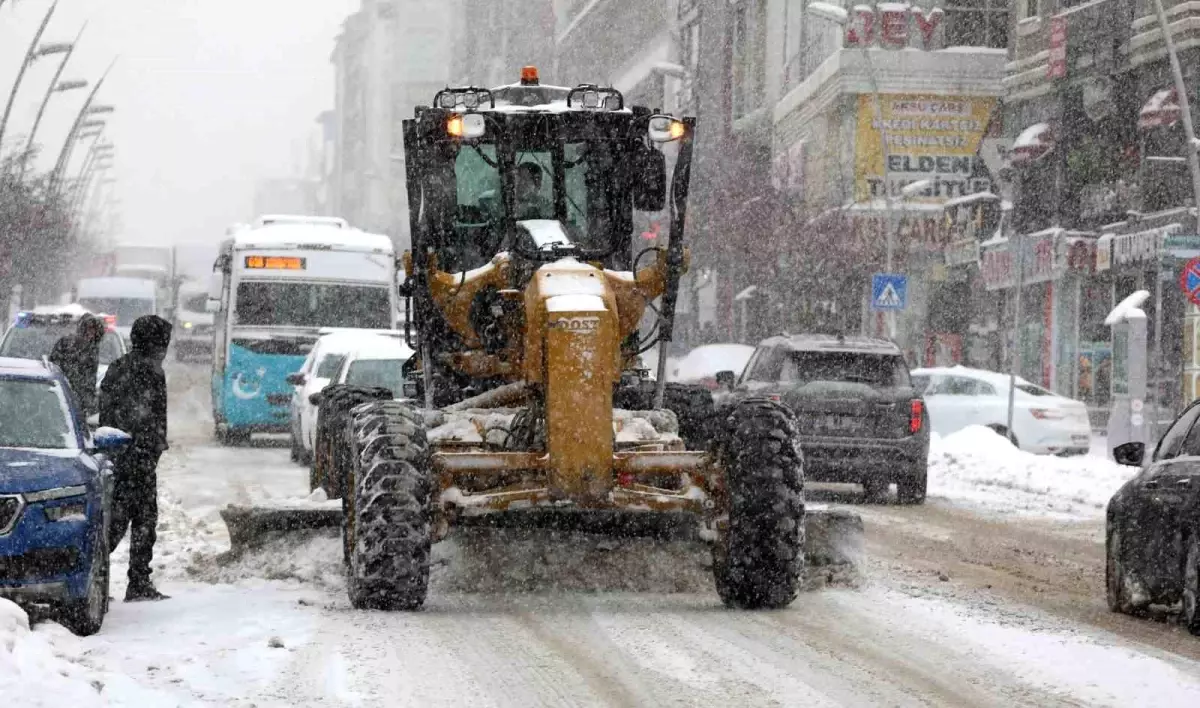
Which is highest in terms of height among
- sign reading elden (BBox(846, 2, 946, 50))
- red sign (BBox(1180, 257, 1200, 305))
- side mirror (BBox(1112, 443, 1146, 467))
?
sign reading elden (BBox(846, 2, 946, 50))

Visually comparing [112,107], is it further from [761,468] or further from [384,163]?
[384,163]

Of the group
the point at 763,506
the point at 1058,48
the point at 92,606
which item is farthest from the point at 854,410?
the point at 1058,48

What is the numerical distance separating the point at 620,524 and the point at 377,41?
169806 mm

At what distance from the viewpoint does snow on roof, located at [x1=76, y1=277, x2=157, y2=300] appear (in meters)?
57.8

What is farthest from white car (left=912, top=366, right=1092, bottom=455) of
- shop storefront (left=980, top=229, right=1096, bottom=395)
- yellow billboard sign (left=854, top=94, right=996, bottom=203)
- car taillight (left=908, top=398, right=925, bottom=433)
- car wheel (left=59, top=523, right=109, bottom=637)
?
car wheel (left=59, top=523, right=109, bottom=637)

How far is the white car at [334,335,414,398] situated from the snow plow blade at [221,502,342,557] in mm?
9830

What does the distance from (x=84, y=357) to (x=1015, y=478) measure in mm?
10941

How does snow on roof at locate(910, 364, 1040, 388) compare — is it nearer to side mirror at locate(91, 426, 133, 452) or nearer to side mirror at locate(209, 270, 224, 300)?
side mirror at locate(209, 270, 224, 300)

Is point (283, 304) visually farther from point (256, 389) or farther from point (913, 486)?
point (913, 486)

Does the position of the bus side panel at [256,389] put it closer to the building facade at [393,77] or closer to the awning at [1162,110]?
the awning at [1162,110]

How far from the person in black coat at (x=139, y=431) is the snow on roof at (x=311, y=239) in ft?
51.5

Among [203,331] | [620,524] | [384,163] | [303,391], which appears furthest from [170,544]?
[384,163]

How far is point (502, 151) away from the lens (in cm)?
1216

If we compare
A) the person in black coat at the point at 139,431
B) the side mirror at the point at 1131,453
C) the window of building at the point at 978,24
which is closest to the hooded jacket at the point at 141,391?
the person in black coat at the point at 139,431
